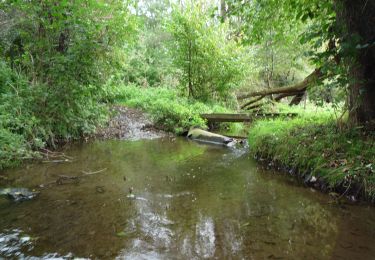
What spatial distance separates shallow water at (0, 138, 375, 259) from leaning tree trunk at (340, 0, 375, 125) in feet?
5.61

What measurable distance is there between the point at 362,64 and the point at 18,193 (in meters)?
5.91

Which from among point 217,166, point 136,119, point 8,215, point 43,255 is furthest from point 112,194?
A: point 136,119

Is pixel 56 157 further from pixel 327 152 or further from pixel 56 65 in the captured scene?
pixel 327 152

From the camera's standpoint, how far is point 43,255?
3.01 meters

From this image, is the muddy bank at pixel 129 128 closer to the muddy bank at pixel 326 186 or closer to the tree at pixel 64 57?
the tree at pixel 64 57

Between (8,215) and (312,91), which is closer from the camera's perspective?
(8,215)

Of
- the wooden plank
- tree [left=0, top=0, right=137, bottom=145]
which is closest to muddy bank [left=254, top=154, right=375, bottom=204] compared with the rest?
the wooden plank

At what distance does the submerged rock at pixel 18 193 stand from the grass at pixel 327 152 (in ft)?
15.1

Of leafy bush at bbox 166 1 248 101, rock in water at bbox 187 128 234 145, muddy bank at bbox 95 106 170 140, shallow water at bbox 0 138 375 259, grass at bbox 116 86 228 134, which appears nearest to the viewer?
shallow water at bbox 0 138 375 259

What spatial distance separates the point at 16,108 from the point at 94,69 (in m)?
2.16

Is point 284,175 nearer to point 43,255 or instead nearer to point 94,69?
point 43,255

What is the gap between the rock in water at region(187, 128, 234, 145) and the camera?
934 centimetres

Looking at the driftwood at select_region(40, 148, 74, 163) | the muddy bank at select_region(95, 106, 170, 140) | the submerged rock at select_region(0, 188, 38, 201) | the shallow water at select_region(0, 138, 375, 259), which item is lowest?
the shallow water at select_region(0, 138, 375, 259)

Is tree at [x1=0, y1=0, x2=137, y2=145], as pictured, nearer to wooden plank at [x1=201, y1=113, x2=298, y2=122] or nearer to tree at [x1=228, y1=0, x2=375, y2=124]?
wooden plank at [x1=201, y1=113, x2=298, y2=122]
